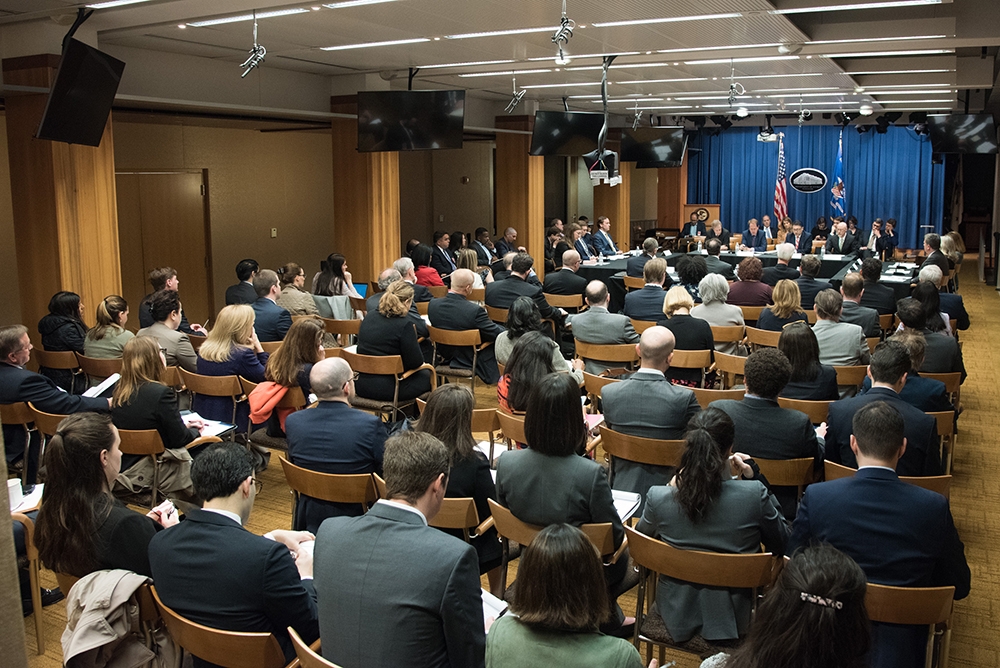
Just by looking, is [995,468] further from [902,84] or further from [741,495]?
[902,84]

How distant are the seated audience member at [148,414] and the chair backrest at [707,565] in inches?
108

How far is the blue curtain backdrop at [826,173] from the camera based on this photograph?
844 inches

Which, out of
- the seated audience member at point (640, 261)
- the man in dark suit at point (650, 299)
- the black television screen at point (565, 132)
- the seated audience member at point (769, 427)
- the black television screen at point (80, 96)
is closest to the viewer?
Result: the seated audience member at point (769, 427)

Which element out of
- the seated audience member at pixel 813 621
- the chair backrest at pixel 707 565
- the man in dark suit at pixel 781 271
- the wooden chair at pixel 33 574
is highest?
the man in dark suit at pixel 781 271

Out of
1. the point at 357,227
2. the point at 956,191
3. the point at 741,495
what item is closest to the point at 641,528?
the point at 741,495

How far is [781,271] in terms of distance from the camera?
11867mm

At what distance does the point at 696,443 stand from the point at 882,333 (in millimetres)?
6655

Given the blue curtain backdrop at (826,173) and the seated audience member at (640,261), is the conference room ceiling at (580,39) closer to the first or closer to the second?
the seated audience member at (640,261)

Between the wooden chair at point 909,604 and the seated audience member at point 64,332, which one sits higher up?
the seated audience member at point 64,332

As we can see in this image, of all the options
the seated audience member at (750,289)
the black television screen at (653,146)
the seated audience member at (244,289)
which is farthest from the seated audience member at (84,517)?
the black television screen at (653,146)

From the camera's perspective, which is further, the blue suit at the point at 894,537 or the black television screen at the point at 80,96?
the black television screen at the point at 80,96

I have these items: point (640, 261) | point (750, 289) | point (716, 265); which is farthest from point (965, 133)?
point (750, 289)

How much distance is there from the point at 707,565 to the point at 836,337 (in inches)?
149

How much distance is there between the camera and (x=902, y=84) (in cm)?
1337
